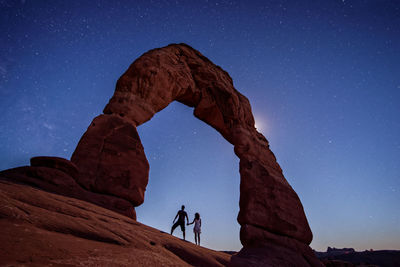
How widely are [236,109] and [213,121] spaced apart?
4.37 ft

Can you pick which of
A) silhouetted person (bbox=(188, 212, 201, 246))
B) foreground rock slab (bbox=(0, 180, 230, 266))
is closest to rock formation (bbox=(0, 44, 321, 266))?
foreground rock slab (bbox=(0, 180, 230, 266))

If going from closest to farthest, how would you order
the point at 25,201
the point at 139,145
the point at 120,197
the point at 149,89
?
the point at 25,201 → the point at 120,197 → the point at 139,145 → the point at 149,89

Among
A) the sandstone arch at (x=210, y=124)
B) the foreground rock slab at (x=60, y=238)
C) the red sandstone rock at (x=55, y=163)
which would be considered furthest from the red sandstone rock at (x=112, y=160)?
the foreground rock slab at (x=60, y=238)

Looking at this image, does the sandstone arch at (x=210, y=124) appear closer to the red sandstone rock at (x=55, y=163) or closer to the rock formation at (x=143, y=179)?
the rock formation at (x=143, y=179)

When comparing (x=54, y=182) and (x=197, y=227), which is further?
(x=197, y=227)

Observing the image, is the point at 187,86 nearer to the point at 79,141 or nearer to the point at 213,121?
the point at 213,121

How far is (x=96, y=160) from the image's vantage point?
6156mm

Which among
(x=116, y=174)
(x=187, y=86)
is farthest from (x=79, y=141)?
(x=187, y=86)

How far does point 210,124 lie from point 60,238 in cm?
993

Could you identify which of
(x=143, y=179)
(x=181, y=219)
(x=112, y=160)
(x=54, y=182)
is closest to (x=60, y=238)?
(x=54, y=182)

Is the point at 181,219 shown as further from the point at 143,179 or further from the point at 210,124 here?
the point at 210,124

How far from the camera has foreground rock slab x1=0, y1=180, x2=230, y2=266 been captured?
5.88 ft

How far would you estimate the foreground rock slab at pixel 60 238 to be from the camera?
5.88 ft

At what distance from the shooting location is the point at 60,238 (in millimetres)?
2207
